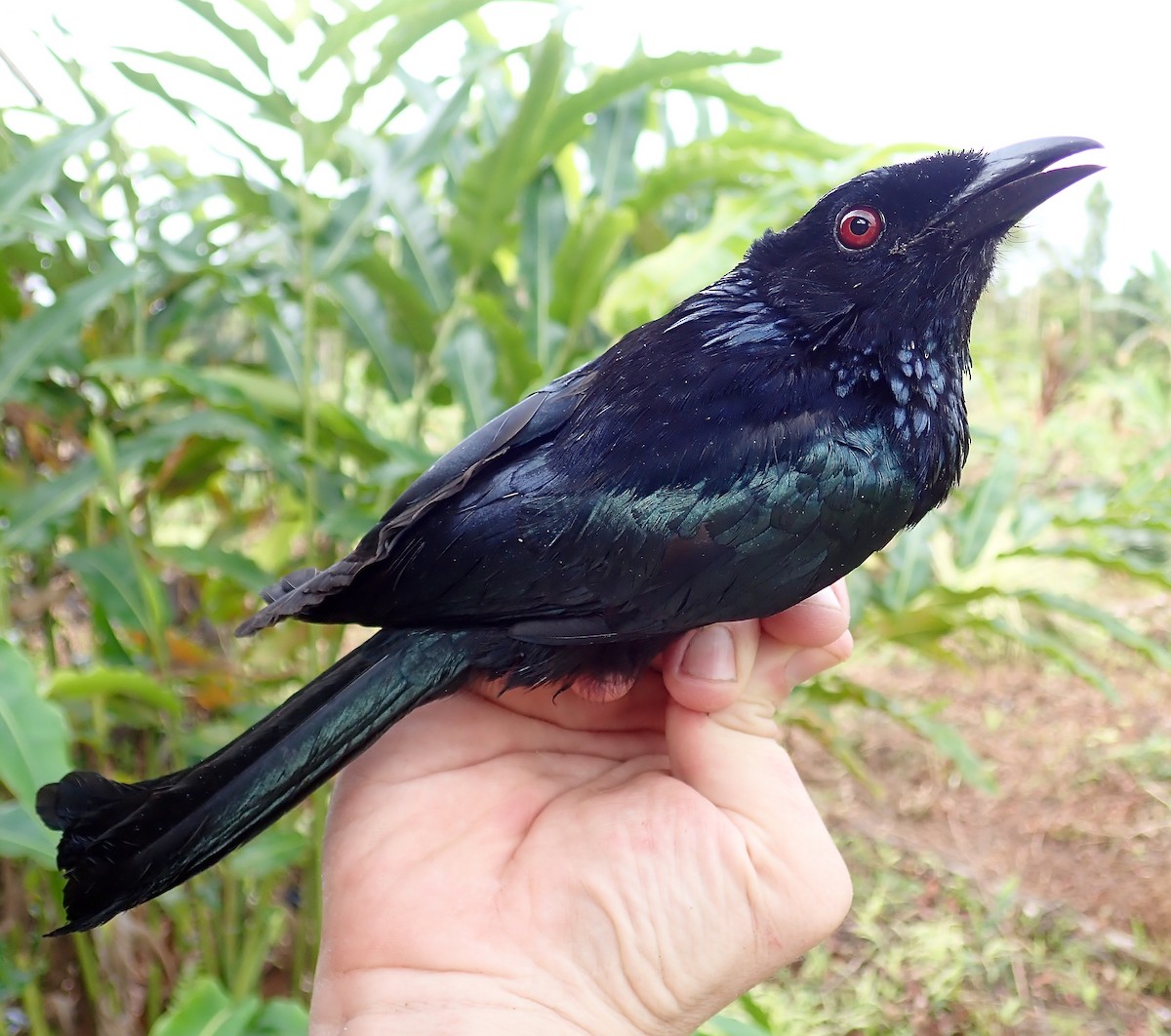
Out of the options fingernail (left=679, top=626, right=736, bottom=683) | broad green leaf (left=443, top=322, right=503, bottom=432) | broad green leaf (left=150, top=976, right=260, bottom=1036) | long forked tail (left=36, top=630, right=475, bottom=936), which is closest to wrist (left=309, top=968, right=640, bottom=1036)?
long forked tail (left=36, top=630, right=475, bottom=936)

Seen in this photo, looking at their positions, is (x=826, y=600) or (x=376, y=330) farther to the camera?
(x=376, y=330)

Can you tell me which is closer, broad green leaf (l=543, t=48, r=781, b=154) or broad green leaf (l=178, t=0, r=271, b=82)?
broad green leaf (l=178, t=0, r=271, b=82)

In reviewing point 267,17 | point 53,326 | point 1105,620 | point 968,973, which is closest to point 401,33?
point 267,17

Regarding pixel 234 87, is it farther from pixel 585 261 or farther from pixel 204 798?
pixel 204 798

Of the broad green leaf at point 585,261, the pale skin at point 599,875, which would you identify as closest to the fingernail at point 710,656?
the pale skin at point 599,875

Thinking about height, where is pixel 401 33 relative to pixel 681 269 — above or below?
above

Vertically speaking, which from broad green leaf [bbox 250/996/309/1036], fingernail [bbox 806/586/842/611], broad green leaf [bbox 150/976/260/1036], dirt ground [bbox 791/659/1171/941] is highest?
fingernail [bbox 806/586/842/611]

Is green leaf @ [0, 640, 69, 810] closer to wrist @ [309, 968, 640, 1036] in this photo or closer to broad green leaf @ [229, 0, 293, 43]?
wrist @ [309, 968, 640, 1036]

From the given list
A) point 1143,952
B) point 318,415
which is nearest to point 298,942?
point 318,415
